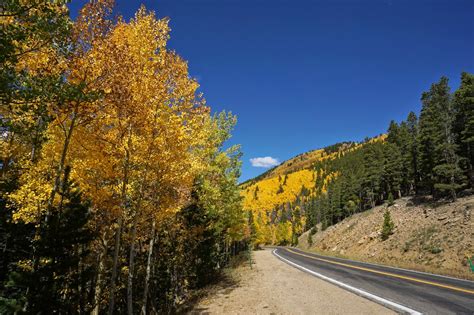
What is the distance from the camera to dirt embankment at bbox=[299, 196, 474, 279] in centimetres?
2409

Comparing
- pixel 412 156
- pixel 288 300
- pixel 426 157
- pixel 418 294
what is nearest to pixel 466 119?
pixel 426 157

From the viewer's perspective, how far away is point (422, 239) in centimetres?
3130

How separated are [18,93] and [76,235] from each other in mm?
6973

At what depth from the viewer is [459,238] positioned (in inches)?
1034

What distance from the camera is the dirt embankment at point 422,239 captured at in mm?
24089

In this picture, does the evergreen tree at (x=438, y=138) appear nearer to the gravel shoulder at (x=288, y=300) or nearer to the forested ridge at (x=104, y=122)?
the gravel shoulder at (x=288, y=300)

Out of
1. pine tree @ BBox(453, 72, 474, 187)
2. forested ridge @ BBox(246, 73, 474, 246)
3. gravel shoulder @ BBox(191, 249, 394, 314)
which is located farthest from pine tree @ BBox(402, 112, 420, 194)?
gravel shoulder @ BBox(191, 249, 394, 314)

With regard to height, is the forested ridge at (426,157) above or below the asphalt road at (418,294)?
above

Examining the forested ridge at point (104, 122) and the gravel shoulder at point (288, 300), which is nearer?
the forested ridge at point (104, 122)

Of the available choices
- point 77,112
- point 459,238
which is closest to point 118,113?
point 77,112

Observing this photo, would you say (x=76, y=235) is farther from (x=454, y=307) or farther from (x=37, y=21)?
(x=454, y=307)

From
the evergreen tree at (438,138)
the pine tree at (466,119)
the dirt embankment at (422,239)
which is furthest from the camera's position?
the evergreen tree at (438,138)

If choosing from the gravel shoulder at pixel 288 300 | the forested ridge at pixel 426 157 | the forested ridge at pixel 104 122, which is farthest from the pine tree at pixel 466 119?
the forested ridge at pixel 104 122

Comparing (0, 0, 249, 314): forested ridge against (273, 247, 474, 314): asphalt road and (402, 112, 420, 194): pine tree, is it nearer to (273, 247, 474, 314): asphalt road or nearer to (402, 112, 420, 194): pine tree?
(273, 247, 474, 314): asphalt road
